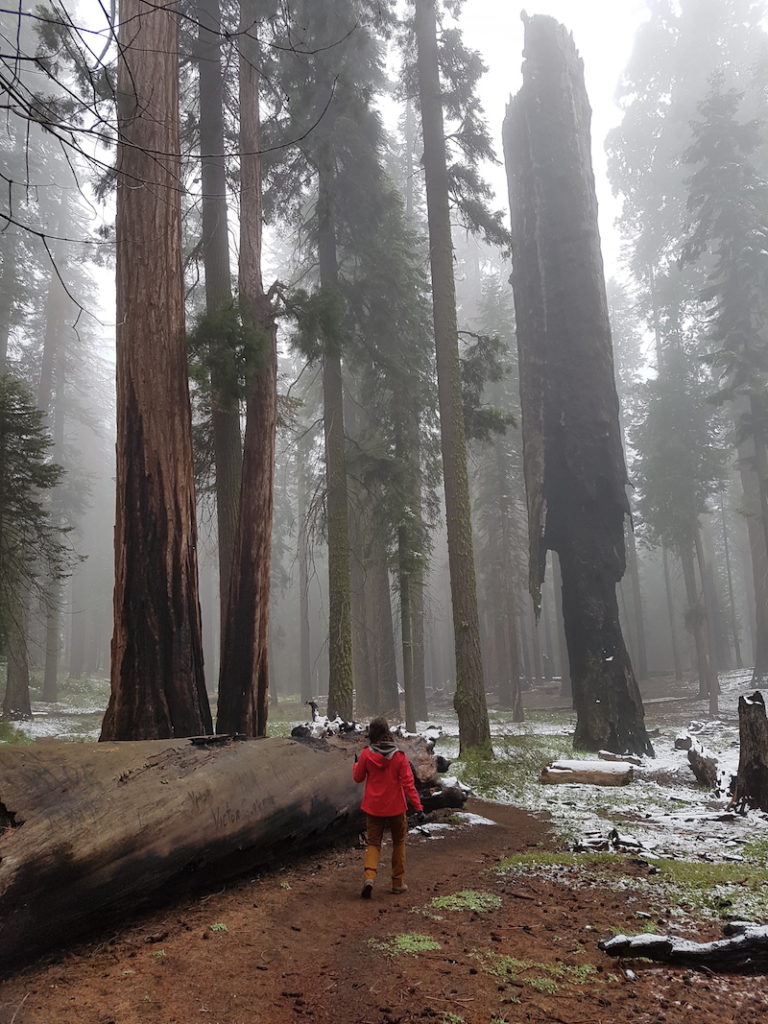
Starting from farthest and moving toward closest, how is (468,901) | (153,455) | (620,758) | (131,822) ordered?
(620,758)
(153,455)
(468,901)
(131,822)

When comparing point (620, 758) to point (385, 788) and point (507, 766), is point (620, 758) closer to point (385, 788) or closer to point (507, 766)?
point (507, 766)

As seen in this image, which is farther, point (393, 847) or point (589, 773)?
point (589, 773)

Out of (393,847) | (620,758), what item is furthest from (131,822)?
(620,758)

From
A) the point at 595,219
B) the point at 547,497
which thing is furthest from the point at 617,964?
the point at 595,219

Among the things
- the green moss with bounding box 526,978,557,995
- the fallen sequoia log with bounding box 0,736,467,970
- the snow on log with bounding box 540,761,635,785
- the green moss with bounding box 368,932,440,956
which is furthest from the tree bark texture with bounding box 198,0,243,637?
the green moss with bounding box 526,978,557,995

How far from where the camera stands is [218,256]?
11203mm

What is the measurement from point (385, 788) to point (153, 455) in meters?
4.08

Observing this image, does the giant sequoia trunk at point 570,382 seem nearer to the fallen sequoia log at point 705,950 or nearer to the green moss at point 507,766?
the green moss at point 507,766

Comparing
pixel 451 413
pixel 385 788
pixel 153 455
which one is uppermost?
pixel 451 413

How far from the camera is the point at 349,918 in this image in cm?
461

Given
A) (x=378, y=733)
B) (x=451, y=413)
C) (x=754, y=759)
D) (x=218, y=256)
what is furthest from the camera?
(x=451, y=413)

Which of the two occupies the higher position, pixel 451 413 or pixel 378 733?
pixel 451 413

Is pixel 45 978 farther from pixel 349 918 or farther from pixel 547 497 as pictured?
pixel 547 497

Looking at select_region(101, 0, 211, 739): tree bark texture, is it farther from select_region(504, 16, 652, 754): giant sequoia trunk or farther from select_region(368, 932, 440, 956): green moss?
select_region(504, 16, 652, 754): giant sequoia trunk
